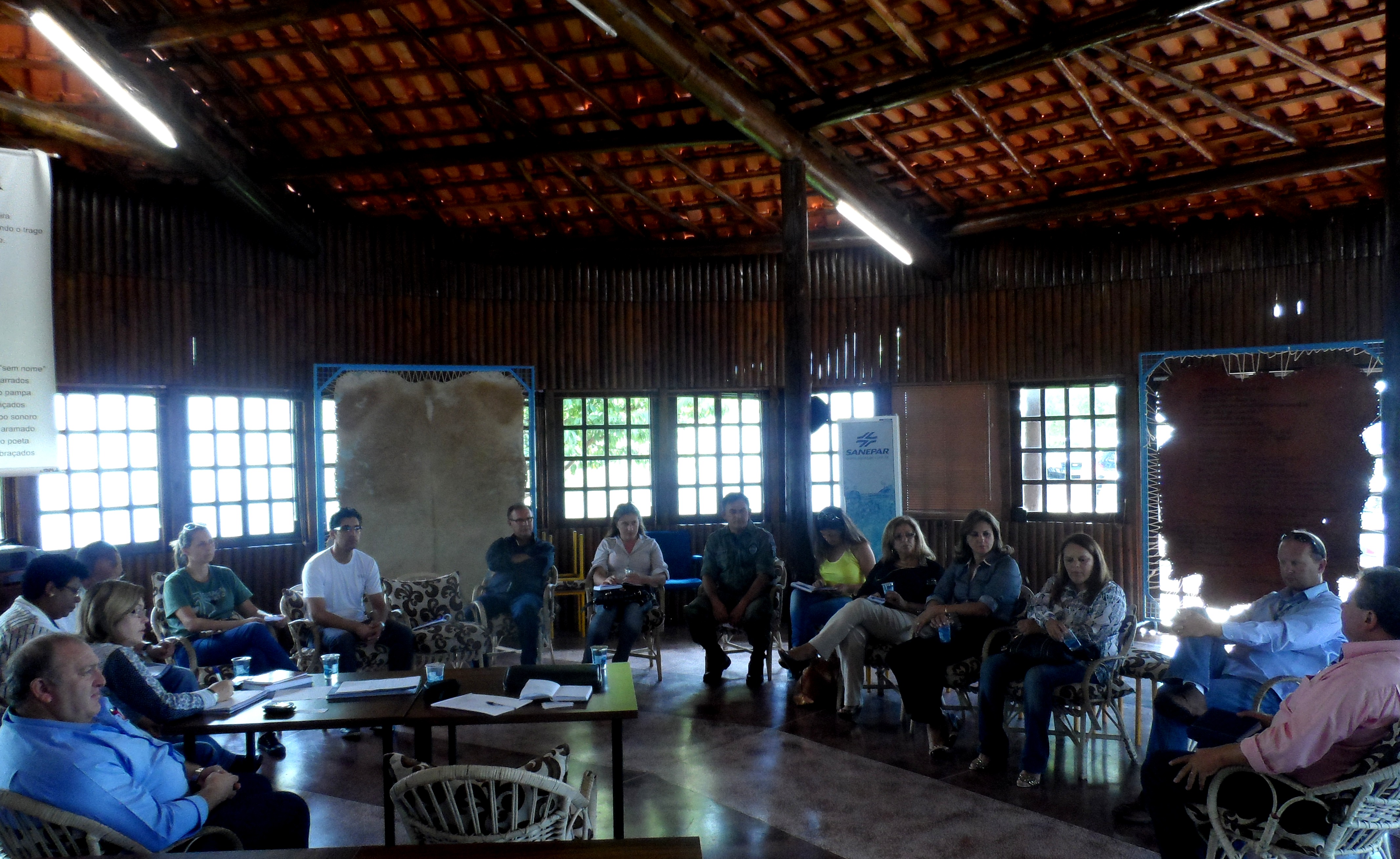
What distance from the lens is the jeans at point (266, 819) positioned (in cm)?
346

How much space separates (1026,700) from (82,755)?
431 cm

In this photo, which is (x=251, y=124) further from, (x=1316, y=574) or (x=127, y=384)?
(x=1316, y=574)

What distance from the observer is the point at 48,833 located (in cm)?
287

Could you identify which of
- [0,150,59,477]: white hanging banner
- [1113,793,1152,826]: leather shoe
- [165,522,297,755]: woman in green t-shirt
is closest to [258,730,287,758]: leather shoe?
[165,522,297,755]: woman in green t-shirt

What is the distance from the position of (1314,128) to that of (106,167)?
9.46 metres

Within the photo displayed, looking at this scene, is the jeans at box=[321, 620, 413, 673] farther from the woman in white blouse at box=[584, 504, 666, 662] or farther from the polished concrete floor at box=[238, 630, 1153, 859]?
the woman in white blouse at box=[584, 504, 666, 662]

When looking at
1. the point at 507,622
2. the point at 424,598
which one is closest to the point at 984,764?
the point at 507,622

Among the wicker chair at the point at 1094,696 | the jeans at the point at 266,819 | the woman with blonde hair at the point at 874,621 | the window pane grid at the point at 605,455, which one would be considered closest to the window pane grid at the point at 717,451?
the window pane grid at the point at 605,455

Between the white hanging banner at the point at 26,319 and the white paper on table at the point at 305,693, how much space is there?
364 centimetres

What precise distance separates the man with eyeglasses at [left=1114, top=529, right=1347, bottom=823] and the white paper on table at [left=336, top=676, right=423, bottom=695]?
340 cm

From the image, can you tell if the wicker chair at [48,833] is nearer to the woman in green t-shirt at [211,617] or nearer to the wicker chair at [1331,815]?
the woman in green t-shirt at [211,617]

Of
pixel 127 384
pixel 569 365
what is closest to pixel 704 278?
pixel 569 365

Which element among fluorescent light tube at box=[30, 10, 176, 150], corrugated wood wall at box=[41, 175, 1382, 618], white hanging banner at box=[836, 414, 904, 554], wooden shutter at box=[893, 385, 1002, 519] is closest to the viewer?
fluorescent light tube at box=[30, 10, 176, 150]

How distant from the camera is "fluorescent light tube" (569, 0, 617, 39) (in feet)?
19.7
